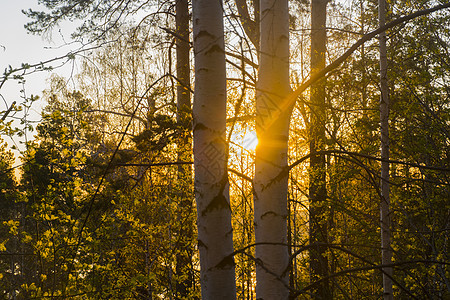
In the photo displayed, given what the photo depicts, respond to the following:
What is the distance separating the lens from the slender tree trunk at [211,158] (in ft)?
4.08

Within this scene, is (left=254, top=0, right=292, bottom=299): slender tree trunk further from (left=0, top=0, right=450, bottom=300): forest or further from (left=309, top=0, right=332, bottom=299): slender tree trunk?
(left=309, top=0, right=332, bottom=299): slender tree trunk

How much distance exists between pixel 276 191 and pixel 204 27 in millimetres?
645

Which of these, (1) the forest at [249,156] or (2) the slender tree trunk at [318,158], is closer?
(1) the forest at [249,156]

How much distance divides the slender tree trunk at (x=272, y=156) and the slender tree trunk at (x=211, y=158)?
0.23m

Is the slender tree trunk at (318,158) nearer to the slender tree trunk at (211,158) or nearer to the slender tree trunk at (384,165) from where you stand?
the slender tree trunk at (384,165)

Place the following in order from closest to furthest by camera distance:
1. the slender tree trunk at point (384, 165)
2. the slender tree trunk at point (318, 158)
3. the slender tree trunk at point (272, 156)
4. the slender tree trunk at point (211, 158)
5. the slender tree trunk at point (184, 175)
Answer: the slender tree trunk at point (211, 158)
the slender tree trunk at point (272, 156)
the slender tree trunk at point (384, 165)
the slender tree trunk at point (184, 175)
the slender tree trunk at point (318, 158)

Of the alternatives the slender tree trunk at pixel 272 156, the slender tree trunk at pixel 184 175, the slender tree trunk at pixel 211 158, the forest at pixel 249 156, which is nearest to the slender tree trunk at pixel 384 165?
the forest at pixel 249 156

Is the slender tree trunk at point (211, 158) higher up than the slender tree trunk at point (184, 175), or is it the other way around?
the slender tree trunk at point (184, 175)

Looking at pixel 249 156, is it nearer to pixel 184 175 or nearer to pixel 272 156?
pixel 184 175

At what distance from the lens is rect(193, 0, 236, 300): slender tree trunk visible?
1242 millimetres

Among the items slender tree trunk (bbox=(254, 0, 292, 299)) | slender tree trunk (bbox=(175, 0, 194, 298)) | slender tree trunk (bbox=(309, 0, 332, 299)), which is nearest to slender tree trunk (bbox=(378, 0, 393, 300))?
slender tree trunk (bbox=(309, 0, 332, 299))

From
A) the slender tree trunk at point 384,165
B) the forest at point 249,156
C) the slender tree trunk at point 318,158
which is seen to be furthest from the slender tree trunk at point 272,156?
the slender tree trunk at point 318,158

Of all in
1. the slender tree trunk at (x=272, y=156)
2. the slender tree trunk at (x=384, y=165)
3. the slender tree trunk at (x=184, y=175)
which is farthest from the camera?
the slender tree trunk at (x=184, y=175)

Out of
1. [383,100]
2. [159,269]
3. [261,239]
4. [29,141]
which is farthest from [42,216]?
[383,100]
